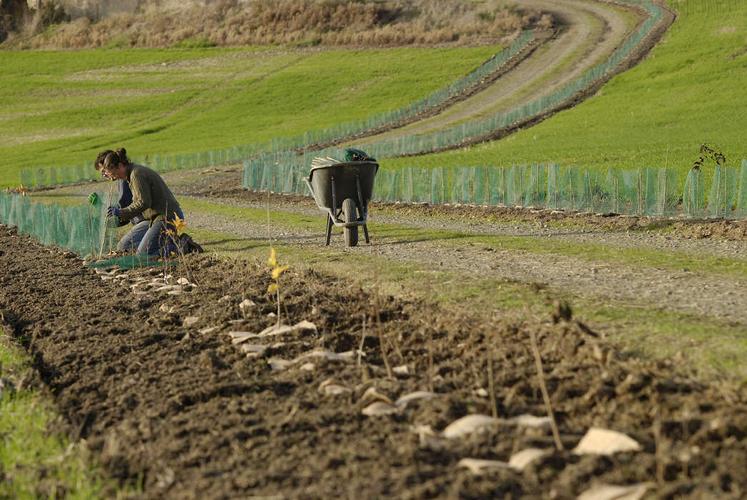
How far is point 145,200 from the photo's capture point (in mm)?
12750

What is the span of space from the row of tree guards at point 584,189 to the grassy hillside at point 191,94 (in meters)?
30.3

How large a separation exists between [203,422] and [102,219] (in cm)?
877

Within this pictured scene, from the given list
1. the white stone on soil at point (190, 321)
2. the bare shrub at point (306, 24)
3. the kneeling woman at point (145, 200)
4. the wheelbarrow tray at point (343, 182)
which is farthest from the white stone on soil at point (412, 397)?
the bare shrub at point (306, 24)

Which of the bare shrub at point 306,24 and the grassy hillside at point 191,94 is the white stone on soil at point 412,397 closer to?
the grassy hillside at point 191,94

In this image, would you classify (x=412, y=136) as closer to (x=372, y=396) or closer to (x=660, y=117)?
(x=660, y=117)

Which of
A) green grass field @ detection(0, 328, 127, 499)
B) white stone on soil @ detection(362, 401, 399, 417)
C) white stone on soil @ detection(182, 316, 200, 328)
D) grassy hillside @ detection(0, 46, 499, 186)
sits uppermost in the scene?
grassy hillside @ detection(0, 46, 499, 186)

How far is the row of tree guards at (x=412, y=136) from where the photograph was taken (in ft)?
131

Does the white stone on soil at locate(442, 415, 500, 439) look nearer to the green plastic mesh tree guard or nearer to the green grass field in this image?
the green grass field

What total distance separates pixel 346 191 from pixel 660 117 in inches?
1179

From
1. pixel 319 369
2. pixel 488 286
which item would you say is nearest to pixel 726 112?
pixel 488 286

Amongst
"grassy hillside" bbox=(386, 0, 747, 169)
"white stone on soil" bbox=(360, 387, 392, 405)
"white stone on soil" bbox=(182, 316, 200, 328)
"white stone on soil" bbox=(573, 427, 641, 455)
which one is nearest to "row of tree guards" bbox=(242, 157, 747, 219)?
"grassy hillside" bbox=(386, 0, 747, 169)

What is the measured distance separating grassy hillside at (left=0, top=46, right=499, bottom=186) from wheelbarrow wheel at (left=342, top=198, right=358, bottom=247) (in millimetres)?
36967

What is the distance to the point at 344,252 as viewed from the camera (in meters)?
13.3

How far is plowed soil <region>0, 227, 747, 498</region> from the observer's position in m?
4.49
